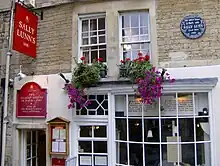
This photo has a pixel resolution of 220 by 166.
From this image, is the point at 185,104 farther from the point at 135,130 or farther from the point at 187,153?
the point at 135,130

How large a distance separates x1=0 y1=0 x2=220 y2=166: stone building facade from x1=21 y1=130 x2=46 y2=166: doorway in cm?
41

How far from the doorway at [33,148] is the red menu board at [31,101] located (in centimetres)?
71

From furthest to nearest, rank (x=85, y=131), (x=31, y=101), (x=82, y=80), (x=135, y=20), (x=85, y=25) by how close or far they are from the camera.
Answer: (x=31, y=101), (x=85, y=25), (x=85, y=131), (x=135, y=20), (x=82, y=80)

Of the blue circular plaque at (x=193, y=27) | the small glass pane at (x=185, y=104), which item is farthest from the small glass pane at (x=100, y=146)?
the blue circular plaque at (x=193, y=27)

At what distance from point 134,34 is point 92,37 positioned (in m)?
1.22

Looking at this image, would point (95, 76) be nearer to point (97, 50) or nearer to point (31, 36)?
point (97, 50)

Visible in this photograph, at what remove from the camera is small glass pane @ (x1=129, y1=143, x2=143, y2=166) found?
745cm

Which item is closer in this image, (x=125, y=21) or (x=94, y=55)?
(x=125, y=21)

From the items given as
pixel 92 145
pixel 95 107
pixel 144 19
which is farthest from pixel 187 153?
pixel 144 19

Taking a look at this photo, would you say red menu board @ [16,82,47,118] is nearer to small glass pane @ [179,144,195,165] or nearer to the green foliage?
the green foliage

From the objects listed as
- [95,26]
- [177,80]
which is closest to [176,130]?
[177,80]

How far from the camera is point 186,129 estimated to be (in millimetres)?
7230

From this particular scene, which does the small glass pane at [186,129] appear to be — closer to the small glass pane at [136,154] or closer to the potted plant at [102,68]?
the small glass pane at [136,154]

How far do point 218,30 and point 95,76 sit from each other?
3280mm
